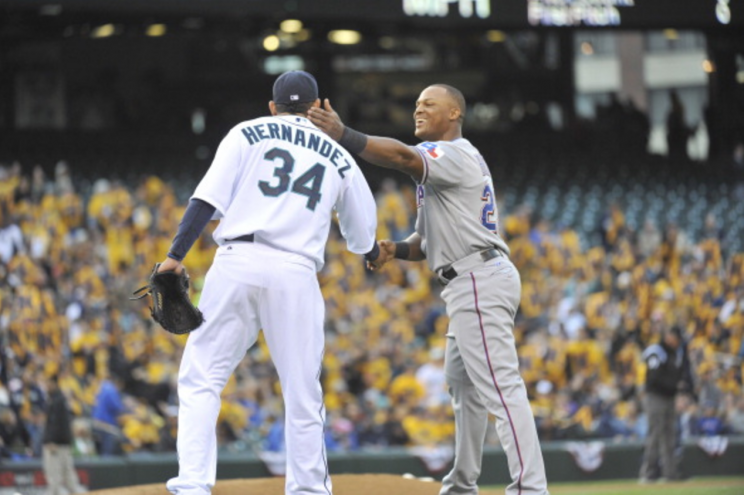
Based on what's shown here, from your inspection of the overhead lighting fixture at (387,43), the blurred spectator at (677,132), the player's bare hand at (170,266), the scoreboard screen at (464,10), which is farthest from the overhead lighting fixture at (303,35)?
→ the player's bare hand at (170,266)

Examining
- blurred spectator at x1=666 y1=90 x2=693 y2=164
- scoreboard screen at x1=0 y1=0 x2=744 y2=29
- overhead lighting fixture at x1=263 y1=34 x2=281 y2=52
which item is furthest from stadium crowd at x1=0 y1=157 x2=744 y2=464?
scoreboard screen at x1=0 y1=0 x2=744 y2=29

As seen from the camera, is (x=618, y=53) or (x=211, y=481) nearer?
(x=211, y=481)

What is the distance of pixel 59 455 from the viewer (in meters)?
9.57

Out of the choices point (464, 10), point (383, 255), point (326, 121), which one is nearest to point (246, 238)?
point (326, 121)

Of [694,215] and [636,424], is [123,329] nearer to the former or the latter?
[636,424]

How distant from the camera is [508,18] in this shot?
11.3m

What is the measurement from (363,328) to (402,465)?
9.74ft

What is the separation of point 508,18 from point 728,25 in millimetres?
2372

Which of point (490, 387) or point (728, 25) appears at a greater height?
point (728, 25)

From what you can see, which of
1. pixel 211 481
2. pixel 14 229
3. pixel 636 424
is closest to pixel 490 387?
pixel 211 481

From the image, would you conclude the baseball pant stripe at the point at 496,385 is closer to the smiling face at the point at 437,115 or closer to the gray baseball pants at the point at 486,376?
the gray baseball pants at the point at 486,376

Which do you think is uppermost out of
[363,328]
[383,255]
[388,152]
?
[388,152]

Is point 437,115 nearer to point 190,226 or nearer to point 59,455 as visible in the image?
point 190,226

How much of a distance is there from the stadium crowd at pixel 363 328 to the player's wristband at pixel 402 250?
6619mm
